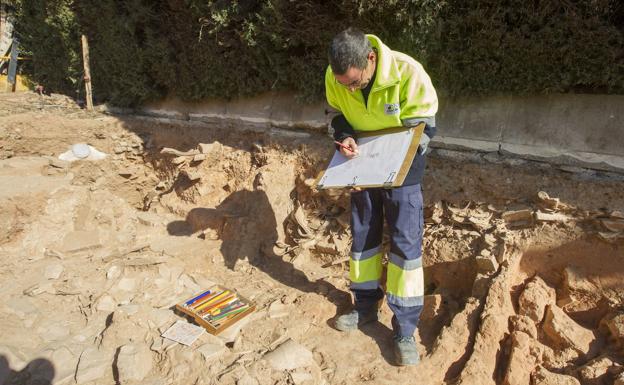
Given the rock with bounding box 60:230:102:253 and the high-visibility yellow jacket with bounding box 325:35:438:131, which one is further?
the rock with bounding box 60:230:102:253

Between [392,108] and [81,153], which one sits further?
[81,153]

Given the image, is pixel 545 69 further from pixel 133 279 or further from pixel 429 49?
pixel 133 279

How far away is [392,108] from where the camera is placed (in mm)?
2582

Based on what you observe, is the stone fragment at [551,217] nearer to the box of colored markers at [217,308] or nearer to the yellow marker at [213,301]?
the box of colored markers at [217,308]

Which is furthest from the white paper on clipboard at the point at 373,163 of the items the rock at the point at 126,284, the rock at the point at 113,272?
the rock at the point at 113,272

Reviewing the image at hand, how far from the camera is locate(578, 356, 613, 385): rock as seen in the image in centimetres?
251

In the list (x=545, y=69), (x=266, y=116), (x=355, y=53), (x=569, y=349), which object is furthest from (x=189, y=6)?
(x=569, y=349)

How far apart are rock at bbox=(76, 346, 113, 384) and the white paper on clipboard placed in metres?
2.16

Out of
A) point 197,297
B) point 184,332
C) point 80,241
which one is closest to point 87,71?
point 80,241

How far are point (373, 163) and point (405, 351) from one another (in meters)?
1.39

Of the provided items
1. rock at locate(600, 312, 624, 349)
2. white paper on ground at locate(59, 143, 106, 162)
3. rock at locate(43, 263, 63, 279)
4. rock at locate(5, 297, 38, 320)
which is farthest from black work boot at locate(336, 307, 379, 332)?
white paper on ground at locate(59, 143, 106, 162)

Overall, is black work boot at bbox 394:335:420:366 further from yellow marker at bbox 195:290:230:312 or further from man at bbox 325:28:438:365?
yellow marker at bbox 195:290:230:312

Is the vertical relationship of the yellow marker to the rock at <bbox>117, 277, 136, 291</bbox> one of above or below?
above

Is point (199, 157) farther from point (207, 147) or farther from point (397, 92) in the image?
point (397, 92)
